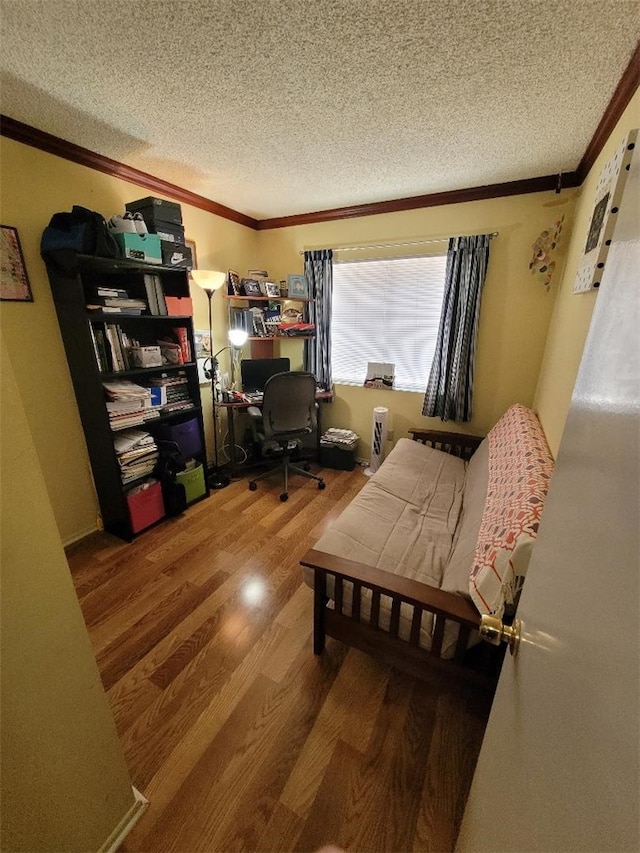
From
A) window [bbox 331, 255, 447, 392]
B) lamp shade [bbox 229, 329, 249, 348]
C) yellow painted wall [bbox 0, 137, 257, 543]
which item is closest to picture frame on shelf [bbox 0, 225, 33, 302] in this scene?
yellow painted wall [bbox 0, 137, 257, 543]

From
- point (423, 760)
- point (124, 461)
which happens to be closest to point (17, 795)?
point (423, 760)

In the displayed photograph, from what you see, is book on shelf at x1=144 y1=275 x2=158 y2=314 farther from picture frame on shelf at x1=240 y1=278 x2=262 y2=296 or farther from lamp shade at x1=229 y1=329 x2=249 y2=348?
picture frame on shelf at x1=240 y1=278 x2=262 y2=296

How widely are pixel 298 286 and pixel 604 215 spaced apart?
7.74ft

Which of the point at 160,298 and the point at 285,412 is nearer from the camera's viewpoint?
the point at 160,298

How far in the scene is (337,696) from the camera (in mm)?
1332

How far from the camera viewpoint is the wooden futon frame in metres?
1.12

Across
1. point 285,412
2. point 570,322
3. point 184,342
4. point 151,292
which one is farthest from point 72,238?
point 570,322

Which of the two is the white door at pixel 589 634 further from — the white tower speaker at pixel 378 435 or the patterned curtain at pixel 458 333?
the white tower speaker at pixel 378 435

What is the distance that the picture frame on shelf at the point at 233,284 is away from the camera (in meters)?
2.97

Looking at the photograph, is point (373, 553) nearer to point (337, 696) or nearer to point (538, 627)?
point (337, 696)

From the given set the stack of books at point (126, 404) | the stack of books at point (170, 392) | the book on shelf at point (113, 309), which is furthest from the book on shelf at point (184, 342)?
the stack of books at point (126, 404)

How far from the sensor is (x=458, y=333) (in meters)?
2.67

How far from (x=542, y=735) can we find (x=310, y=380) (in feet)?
8.03

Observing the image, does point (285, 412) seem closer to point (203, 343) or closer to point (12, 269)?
point (203, 343)
